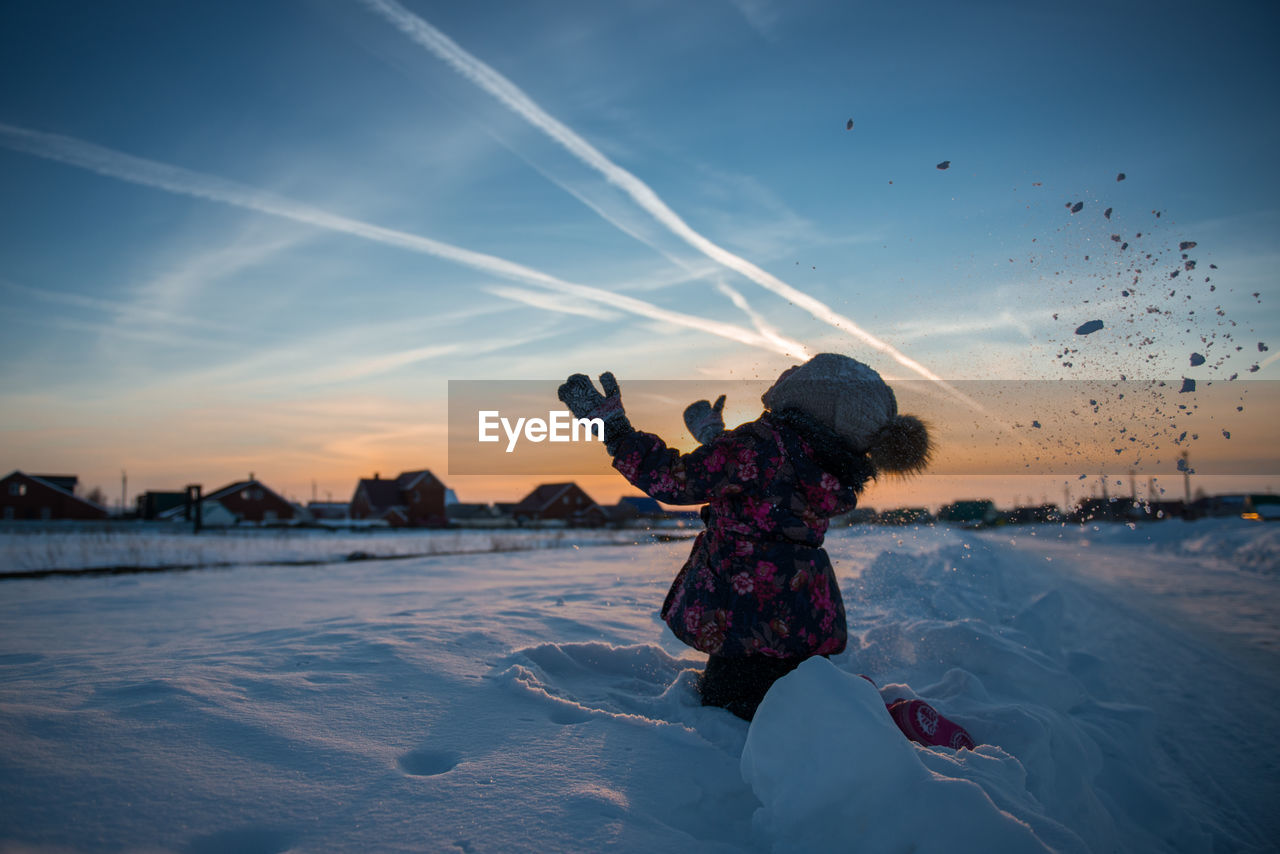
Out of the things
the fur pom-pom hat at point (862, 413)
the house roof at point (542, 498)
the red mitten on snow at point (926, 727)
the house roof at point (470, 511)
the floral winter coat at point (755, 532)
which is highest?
the fur pom-pom hat at point (862, 413)

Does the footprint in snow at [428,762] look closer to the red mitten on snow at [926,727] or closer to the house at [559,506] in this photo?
the red mitten on snow at [926,727]

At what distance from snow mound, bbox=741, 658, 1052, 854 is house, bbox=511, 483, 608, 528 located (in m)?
56.1

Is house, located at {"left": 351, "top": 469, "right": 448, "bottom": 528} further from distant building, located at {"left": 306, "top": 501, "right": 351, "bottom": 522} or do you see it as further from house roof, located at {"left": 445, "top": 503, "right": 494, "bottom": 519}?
house roof, located at {"left": 445, "top": 503, "right": 494, "bottom": 519}

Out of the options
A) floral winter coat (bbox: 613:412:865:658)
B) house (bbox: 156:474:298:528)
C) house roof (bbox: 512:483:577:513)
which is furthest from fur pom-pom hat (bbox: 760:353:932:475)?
house roof (bbox: 512:483:577:513)

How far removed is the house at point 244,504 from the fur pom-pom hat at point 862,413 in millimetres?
53293

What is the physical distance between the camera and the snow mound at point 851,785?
4.87 feet

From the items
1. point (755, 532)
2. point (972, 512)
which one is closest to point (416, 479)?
point (972, 512)

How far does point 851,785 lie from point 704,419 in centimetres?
157

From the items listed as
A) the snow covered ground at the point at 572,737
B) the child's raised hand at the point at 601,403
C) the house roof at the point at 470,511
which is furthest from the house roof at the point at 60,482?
the child's raised hand at the point at 601,403

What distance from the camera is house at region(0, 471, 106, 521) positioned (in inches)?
1750

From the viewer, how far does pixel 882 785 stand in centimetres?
156

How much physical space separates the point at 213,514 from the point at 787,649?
55268 mm

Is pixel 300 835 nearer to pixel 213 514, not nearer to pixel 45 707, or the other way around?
pixel 45 707

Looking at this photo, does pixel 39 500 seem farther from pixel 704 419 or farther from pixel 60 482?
pixel 704 419
